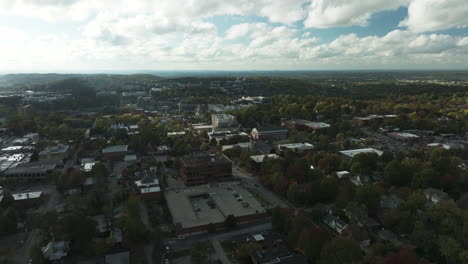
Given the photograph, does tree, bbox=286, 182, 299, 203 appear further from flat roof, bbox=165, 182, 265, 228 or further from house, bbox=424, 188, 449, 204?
house, bbox=424, 188, 449, 204

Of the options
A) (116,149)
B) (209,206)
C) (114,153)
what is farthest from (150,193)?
(116,149)

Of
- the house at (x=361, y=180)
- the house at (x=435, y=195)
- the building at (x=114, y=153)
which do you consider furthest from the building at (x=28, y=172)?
the house at (x=435, y=195)

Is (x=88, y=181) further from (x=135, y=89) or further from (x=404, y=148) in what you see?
(x=135, y=89)

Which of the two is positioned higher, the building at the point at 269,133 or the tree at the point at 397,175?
the tree at the point at 397,175

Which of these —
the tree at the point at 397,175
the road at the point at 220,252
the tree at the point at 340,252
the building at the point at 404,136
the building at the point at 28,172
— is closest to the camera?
the tree at the point at 340,252

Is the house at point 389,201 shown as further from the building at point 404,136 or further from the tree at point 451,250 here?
the building at point 404,136

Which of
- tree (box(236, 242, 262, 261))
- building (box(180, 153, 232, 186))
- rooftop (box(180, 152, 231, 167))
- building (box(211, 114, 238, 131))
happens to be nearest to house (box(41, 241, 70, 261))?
tree (box(236, 242, 262, 261))
